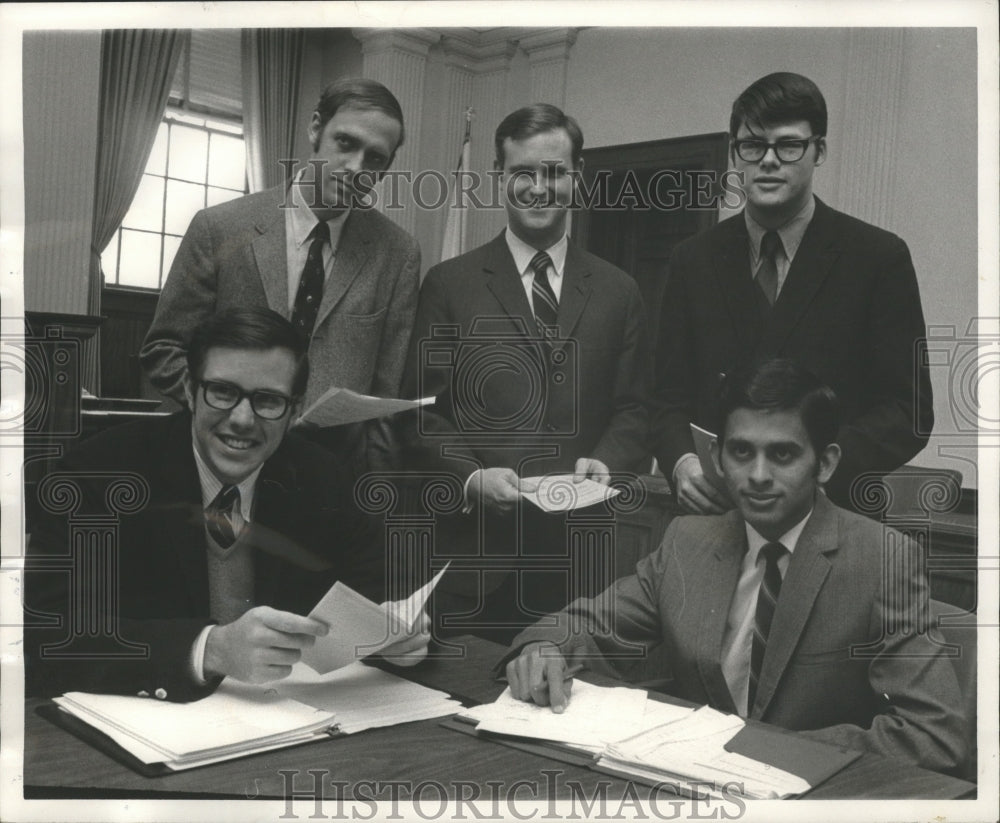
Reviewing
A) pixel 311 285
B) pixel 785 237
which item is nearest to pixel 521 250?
pixel 311 285

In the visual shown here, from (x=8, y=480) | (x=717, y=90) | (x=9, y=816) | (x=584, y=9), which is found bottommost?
(x=9, y=816)

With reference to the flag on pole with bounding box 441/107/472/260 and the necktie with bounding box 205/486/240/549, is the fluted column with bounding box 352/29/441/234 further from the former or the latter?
the necktie with bounding box 205/486/240/549

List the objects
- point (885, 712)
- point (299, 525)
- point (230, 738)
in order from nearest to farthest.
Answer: point (230, 738), point (885, 712), point (299, 525)

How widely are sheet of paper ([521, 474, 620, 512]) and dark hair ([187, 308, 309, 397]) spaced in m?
0.66

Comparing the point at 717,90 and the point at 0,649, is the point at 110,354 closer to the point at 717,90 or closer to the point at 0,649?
the point at 0,649

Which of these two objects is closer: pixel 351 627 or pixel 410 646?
pixel 351 627

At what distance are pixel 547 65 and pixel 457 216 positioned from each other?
0.46m

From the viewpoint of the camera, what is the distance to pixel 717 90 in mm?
2506

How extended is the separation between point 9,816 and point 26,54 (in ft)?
6.54

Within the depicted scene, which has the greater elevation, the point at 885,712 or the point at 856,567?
the point at 856,567

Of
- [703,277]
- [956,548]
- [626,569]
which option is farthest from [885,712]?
[703,277]

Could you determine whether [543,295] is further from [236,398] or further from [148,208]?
[148,208]

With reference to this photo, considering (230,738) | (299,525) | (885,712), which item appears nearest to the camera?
(230,738)

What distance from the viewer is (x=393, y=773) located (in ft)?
6.89
